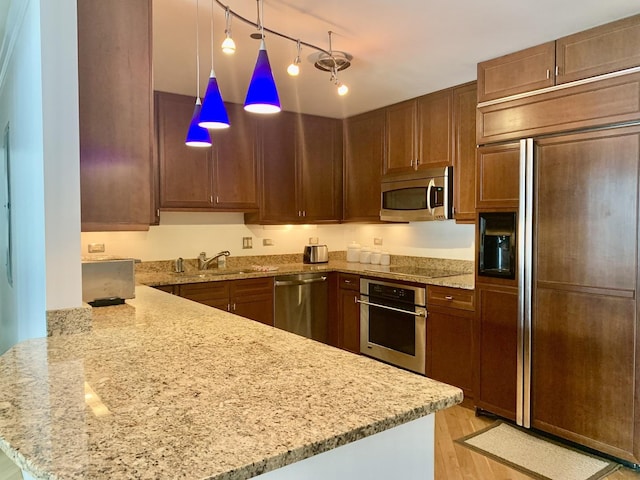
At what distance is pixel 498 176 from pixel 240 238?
8.20 feet

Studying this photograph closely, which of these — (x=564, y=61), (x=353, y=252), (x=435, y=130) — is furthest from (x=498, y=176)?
(x=353, y=252)

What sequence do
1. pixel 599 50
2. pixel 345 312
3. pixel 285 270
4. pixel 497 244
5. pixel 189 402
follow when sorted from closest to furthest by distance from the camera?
pixel 189 402 → pixel 599 50 → pixel 497 244 → pixel 285 270 → pixel 345 312

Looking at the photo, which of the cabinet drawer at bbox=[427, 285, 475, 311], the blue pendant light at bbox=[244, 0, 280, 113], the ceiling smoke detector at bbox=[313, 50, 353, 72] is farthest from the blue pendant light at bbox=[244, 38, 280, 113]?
the cabinet drawer at bbox=[427, 285, 475, 311]

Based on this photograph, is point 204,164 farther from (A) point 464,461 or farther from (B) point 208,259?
(A) point 464,461

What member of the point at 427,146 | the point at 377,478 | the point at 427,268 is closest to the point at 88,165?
the point at 377,478

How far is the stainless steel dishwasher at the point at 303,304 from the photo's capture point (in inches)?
159

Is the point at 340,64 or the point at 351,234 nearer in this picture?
the point at 340,64

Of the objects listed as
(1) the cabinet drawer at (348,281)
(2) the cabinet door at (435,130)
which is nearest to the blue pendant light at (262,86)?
(2) the cabinet door at (435,130)

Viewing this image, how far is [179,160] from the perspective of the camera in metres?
3.74

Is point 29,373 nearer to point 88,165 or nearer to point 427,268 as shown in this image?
point 88,165

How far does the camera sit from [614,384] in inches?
93.5

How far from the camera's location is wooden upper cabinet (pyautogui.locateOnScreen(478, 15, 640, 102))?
2328 mm

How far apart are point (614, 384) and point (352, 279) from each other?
7.25 ft

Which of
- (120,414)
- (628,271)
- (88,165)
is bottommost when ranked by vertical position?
(120,414)
